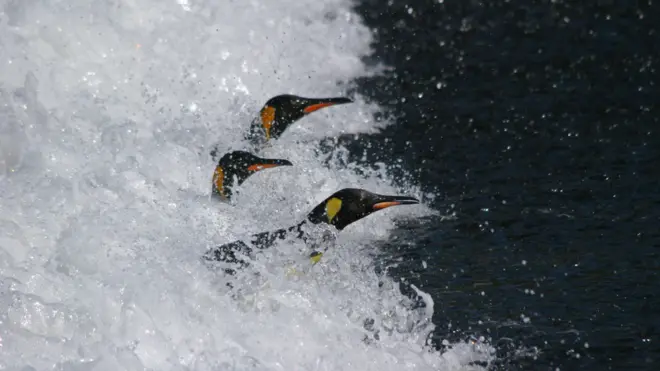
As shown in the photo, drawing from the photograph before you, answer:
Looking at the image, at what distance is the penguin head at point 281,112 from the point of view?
10039 mm

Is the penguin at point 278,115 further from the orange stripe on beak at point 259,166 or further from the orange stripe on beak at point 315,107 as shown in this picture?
the orange stripe on beak at point 259,166

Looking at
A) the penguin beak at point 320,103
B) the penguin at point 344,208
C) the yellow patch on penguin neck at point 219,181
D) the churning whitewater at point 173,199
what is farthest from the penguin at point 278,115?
the penguin at point 344,208

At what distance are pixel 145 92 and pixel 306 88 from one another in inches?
75.8

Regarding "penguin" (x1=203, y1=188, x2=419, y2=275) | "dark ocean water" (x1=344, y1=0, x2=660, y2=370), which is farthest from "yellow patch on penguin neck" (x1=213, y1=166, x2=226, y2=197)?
"dark ocean water" (x1=344, y1=0, x2=660, y2=370)

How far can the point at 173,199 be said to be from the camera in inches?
346

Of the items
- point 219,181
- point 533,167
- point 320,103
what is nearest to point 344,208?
point 219,181

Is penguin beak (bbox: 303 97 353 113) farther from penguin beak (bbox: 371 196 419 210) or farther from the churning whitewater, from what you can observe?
penguin beak (bbox: 371 196 419 210)

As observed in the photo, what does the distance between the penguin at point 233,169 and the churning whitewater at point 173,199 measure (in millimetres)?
101

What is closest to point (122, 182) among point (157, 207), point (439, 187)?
point (157, 207)

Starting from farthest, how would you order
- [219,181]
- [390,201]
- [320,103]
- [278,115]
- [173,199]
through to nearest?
[278,115] → [320,103] → [219,181] → [173,199] → [390,201]

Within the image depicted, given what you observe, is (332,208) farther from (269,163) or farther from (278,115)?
(278,115)

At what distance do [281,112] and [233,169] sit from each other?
118cm

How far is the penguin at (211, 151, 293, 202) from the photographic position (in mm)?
8953

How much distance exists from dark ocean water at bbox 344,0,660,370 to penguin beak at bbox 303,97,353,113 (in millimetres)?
915
